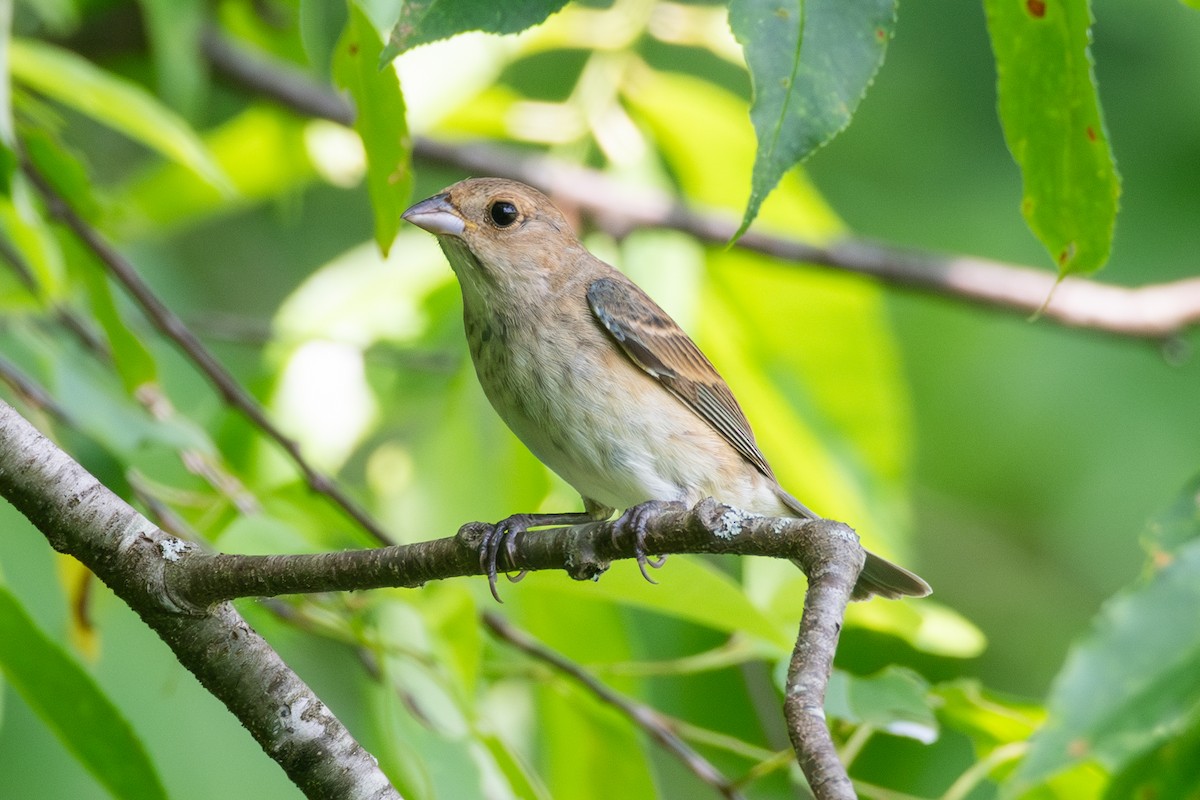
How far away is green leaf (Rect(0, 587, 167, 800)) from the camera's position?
109 inches

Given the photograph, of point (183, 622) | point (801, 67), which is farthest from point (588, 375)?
point (801, 67)

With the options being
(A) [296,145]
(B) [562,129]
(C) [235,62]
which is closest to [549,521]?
(B) [562,129]

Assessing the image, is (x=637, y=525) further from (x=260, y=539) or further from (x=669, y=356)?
(x=669, y=356)

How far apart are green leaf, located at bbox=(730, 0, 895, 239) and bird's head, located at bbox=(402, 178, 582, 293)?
188cm

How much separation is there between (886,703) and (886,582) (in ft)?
2.81

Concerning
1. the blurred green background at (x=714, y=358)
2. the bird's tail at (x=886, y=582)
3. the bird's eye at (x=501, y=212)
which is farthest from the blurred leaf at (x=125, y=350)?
the bird's tail at (x=886, y=582)

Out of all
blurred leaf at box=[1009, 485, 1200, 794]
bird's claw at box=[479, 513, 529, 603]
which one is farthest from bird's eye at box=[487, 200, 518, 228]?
blurred leaf at box=[1009, 485, 1200, 794]

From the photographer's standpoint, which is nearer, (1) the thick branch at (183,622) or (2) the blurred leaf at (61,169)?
(1) the thick branch at (183,622)

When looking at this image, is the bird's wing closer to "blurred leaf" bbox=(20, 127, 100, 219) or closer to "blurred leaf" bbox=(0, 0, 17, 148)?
"blurred leaf" bbox=(20, 127, 100, 219)

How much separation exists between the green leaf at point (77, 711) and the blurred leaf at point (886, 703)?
1300 mm

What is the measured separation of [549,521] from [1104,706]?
1.72 m

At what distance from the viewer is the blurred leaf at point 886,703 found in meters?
2.61

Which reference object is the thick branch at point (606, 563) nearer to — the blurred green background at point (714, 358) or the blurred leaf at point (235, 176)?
the blurred green background at point (714, 358)

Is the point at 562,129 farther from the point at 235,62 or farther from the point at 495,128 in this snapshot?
the point at 235,62
